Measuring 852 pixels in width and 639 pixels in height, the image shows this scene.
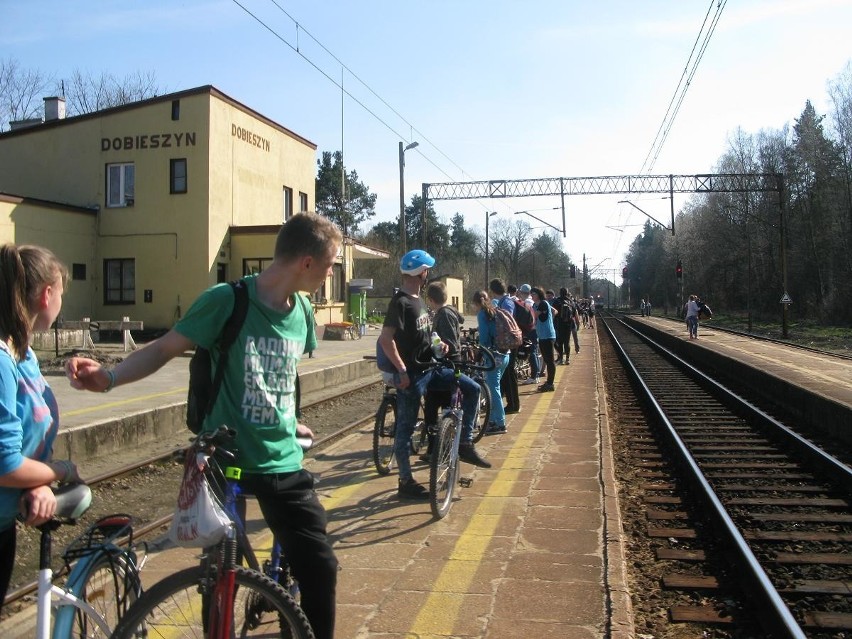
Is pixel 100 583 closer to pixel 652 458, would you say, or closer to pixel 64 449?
pixel 64 449

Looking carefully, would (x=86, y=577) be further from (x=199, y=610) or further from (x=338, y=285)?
(x=338, y=285)

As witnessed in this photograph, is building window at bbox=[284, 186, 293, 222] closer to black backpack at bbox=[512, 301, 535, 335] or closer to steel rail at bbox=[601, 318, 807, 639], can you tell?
black backpack at bbox=[512, 301, 535, 335]

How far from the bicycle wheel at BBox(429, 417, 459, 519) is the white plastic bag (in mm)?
3294

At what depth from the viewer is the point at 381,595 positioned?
435 centimetres

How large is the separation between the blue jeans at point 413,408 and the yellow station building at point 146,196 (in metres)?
18.6

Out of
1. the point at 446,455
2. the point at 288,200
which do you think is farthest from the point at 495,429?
the point at 288,200

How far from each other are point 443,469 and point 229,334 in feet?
11.3

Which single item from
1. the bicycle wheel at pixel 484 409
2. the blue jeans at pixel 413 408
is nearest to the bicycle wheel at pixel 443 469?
the blue jeans at pixel 413 408

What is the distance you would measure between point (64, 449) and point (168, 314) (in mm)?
17881

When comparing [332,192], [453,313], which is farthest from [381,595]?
[332,192]

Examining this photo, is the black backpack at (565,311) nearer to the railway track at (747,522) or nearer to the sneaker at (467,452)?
the railway track at (747,522)

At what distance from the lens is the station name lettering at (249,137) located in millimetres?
26703

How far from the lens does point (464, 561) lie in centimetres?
491

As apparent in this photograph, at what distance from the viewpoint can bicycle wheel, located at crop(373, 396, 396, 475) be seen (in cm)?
738
